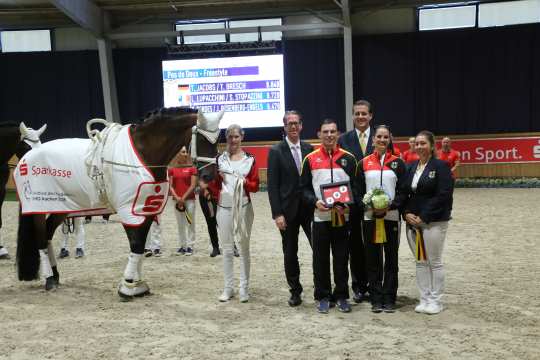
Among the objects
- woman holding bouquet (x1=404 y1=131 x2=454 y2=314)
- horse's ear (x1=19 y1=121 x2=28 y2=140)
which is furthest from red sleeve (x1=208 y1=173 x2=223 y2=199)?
horse's ear (x1=19 y1=121 x2=28 y2=140)

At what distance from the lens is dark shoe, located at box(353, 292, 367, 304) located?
4.30m

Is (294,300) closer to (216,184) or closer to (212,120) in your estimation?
(216,184)

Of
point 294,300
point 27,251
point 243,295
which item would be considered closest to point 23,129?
point 27,251

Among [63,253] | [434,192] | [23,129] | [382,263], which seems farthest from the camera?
[63,253]

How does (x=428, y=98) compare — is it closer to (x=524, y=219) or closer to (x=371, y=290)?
(x=524, y=219)

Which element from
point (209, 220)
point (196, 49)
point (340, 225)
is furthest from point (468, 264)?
point (196, 49)

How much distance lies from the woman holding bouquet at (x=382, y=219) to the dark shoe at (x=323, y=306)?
0.37 meters

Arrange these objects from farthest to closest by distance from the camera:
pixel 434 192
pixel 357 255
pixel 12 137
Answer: pixel 12 137, pixel 357 255, pixel 434 192

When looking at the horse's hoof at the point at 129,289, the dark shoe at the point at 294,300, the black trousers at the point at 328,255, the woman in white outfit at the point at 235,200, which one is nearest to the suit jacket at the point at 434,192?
the black trousers at the point at 328,255

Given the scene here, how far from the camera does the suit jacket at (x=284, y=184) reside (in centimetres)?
415

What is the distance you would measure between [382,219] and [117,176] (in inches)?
89.7

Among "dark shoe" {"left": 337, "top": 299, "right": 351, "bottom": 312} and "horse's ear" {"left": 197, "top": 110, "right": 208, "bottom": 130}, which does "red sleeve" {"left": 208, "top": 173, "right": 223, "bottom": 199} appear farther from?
"dark shoe" {"left": 337, "top": 299, "right": 351, "bottom": 312}

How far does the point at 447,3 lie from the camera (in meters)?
13.5

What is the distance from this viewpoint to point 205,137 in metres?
4.24
